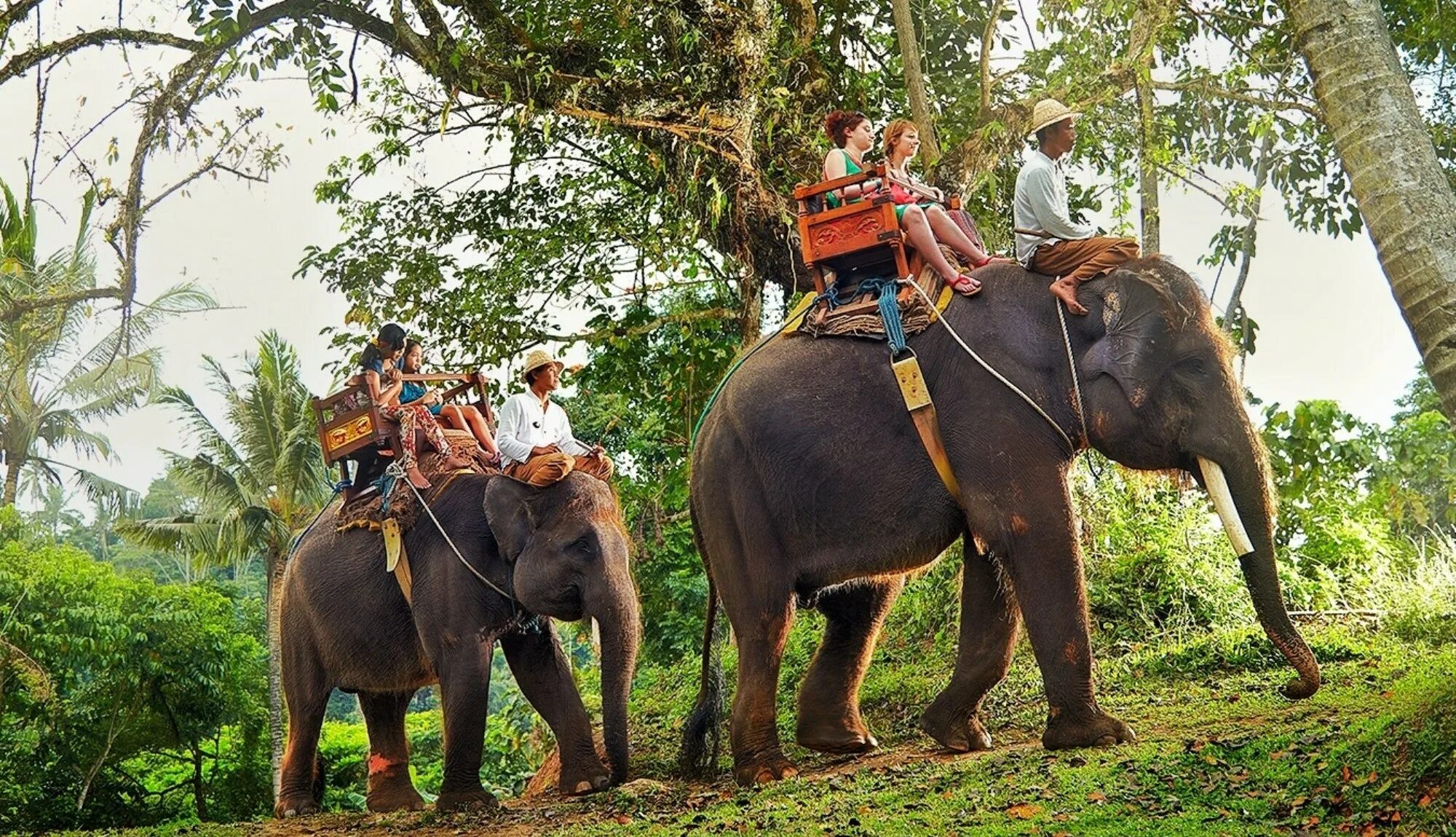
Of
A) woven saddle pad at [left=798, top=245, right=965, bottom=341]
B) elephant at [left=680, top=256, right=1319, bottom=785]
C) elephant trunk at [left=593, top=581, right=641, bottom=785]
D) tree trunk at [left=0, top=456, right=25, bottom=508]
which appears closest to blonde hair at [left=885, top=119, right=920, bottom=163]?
woven saddle pad at [left=798, top=245, right=965, bottom=341]

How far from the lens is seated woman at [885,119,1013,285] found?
8312 millimetres

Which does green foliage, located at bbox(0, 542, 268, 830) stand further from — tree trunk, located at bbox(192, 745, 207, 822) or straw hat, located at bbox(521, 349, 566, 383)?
straw hat, located at bbox(521, 349, 566, 383)

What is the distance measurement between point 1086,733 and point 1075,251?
2.33m

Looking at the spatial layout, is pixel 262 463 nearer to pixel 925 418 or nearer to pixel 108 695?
pixel 108 695

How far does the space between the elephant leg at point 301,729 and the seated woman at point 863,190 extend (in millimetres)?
5452

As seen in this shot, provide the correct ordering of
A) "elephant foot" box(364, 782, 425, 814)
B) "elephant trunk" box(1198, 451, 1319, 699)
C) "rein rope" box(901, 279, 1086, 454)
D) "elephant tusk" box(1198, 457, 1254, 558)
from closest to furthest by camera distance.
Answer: "elephant trunk" box(1198, 451, 1319, 699)
"elephant tusk" box(1198, 457, 1254, 558)
"rein rope" box(901, 279, 1086, 454)
"elephant foot" box(364, 782, 425, 814)

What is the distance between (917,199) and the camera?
27.8ft

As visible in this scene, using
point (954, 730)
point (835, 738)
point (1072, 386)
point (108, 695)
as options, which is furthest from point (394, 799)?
point (108, 695)

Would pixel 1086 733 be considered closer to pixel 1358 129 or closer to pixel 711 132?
pixel 1358 129

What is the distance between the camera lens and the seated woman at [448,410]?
11.2 metres

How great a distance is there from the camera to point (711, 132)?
11.7 meters

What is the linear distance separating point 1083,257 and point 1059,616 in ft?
5.86

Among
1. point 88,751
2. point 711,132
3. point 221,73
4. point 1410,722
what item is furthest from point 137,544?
point 1410,722

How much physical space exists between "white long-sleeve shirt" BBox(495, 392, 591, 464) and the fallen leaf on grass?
442 centimetres
